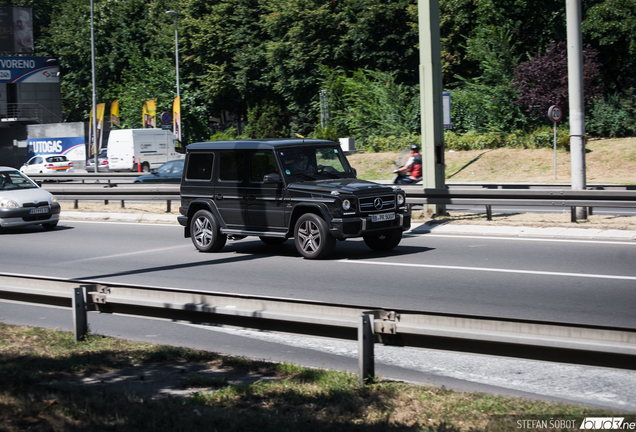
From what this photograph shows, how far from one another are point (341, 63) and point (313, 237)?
127 ft

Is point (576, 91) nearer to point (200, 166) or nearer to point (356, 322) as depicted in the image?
point (200, 166)

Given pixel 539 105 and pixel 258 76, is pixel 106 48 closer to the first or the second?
pixel 258 76

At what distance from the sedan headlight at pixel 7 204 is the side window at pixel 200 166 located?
245 inches

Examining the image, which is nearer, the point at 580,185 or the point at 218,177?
the point at 218,177

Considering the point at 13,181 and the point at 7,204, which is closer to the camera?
the point at 7,204

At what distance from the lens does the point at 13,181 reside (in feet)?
58.2

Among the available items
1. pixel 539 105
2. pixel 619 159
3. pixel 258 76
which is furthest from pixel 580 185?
pixel 258 76

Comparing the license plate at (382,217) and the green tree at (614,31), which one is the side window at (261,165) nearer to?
the license plate at (382,217)

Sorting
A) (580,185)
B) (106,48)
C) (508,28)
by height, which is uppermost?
(106,48)

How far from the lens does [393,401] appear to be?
451cm

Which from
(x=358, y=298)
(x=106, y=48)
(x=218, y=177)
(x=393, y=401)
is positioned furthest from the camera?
(x=106, y=48)

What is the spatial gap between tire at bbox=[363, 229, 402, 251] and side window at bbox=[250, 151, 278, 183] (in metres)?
2.14

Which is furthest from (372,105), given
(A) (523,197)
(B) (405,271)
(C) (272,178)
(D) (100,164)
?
(B) (405,271)

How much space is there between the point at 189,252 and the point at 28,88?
188 ft
